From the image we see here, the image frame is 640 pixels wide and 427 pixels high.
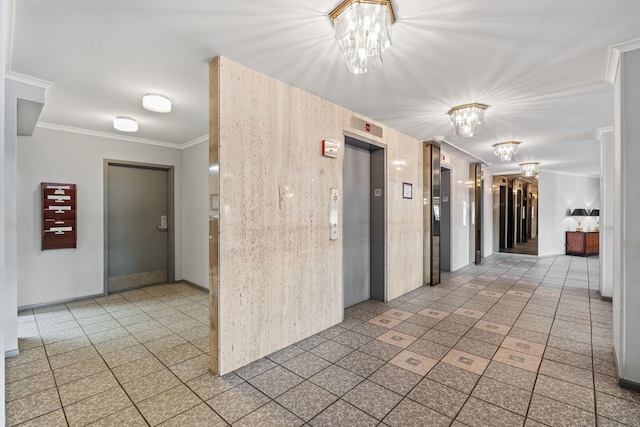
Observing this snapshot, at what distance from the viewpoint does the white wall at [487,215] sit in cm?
Result: 923

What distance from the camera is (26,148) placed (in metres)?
4.34

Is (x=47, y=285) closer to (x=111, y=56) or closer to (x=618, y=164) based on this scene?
(x=111, y=56)

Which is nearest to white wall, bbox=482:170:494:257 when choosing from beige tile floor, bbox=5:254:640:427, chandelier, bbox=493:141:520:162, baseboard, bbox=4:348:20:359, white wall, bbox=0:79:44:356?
chandelier, bbox=493:141:520:162

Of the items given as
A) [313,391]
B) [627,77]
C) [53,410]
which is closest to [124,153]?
[53,410]

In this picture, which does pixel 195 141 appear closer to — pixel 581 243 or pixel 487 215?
pixel 487 215

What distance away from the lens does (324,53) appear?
101 inches

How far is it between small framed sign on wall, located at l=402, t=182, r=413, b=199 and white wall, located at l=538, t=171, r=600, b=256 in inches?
268

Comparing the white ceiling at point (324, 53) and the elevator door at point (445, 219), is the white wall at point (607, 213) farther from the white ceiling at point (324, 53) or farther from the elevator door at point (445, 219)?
the elevator door at point (445, 219)

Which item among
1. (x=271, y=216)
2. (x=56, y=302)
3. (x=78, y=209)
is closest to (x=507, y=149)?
(x=271, y=216)

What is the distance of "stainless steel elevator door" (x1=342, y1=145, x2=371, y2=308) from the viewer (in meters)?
4.38

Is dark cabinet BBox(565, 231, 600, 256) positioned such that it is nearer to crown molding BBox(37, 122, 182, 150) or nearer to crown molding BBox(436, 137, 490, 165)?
crown molding BBox(436, 137, 490, 165)

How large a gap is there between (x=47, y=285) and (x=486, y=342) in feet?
19.6

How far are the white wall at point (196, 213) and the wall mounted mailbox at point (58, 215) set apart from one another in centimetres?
169

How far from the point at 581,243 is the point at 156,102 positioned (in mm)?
12037
